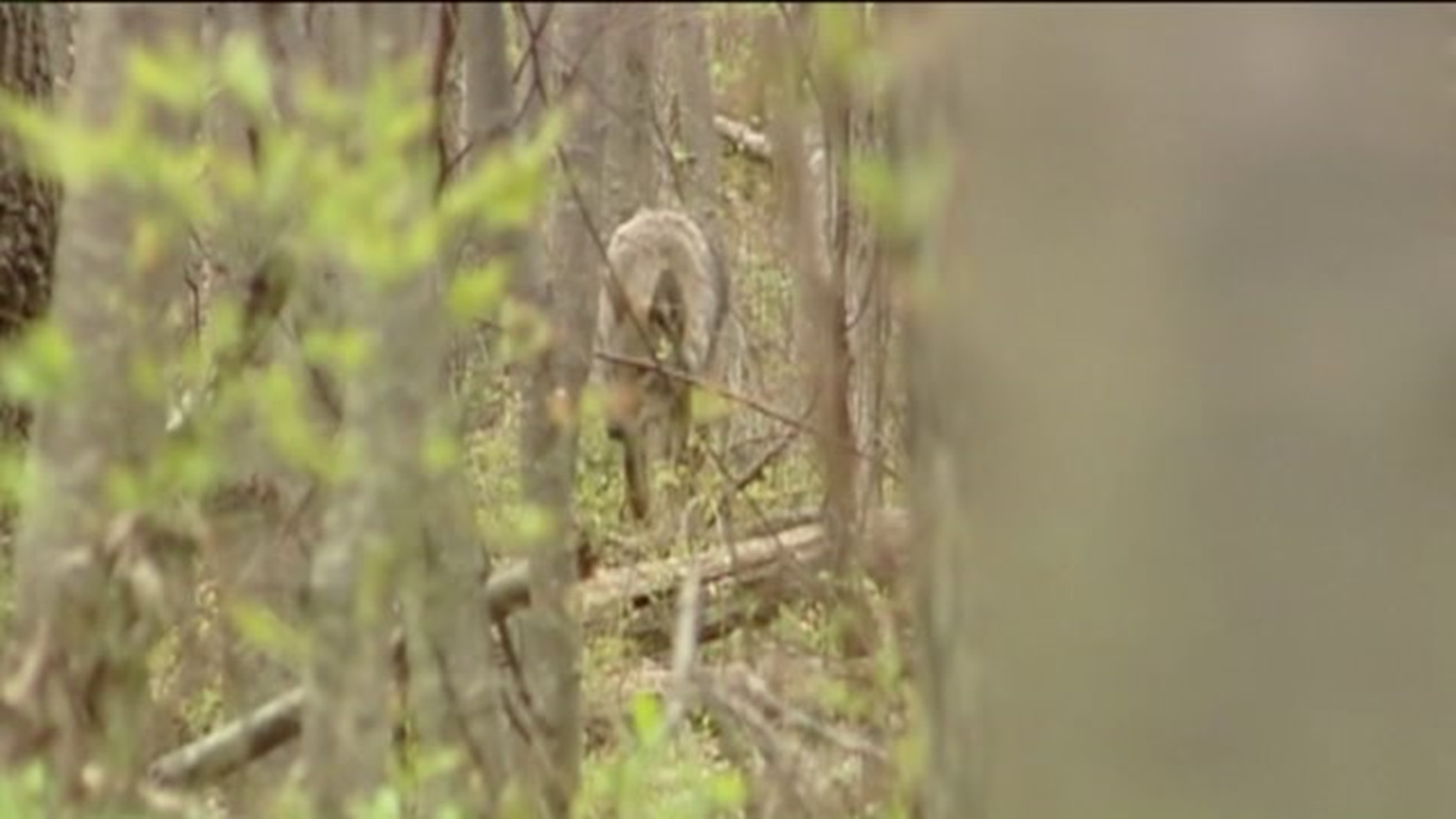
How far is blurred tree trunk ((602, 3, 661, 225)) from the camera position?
8.61 m

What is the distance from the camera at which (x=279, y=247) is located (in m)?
3.10

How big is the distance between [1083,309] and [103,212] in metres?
1.03

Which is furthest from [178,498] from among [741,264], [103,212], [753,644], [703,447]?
[741,264]

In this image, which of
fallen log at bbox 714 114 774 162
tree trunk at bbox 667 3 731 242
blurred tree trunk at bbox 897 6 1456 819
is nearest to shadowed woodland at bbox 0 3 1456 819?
blurred tree trunk at bbox 897 6 1456 819

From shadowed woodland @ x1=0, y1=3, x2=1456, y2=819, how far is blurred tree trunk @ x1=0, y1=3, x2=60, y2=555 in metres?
2.43

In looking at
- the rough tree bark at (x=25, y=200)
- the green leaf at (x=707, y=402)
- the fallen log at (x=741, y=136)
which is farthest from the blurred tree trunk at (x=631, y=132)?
the green leaf at (x=707, y=402)

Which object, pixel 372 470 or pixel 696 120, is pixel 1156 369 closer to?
pixel 372 470

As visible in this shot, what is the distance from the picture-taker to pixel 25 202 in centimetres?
668

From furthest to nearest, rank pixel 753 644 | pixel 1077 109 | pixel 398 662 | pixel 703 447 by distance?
pixel 703 447 → pixel 753 644 → pixel 398 662 → pixel 1077 109

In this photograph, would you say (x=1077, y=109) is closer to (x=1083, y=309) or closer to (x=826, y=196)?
(x=1083, y=309)

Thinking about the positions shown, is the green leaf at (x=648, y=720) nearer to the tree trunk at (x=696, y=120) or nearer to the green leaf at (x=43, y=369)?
the green leaf at (x=43, y=369)

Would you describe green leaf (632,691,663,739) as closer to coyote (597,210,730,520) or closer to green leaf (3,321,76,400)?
green leaf (3,321,76,400)

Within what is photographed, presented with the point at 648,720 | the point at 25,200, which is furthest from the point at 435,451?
the point at 25,200

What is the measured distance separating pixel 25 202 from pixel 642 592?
170 cm
